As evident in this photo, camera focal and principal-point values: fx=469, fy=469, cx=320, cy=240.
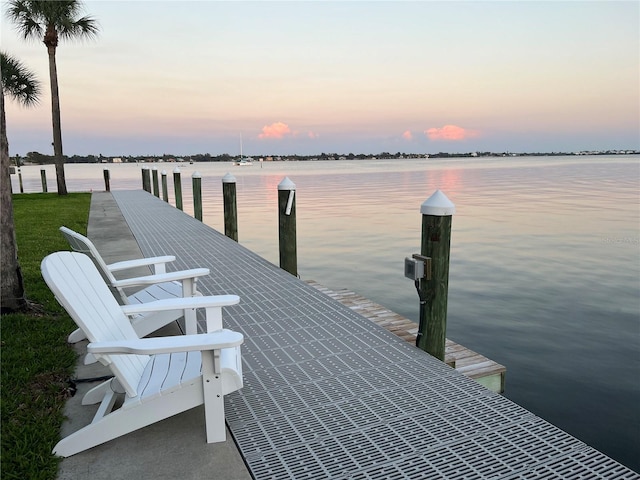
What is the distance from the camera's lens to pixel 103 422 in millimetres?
2525

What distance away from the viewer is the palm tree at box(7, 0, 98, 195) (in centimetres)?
1939

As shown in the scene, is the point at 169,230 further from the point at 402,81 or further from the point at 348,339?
the point at 402,81

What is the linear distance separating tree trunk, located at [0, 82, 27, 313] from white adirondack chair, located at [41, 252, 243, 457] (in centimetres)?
217

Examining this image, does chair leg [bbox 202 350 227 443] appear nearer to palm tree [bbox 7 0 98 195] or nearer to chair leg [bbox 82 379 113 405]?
chair leg [bbox 82 379 113 405]

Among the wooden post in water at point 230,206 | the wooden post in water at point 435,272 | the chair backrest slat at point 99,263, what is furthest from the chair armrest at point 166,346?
the wooden post in water at point 230,206

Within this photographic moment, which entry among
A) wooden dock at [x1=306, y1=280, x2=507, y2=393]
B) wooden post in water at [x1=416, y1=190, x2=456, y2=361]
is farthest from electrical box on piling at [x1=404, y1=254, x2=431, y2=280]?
wooden dock at [x1=306, y1=280, x2=507, y2=393]

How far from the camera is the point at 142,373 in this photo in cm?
285

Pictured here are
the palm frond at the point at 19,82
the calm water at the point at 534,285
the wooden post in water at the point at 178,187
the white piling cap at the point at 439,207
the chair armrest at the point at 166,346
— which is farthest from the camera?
the palm frond at the point at 19,82

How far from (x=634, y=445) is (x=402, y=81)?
28.6m

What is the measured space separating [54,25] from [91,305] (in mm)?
21865

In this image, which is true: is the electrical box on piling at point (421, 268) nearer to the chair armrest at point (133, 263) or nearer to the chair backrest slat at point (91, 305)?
the chair backrest slat at point (91, 305)

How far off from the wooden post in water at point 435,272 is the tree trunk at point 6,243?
12.8ft

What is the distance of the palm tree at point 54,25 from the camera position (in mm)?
19391

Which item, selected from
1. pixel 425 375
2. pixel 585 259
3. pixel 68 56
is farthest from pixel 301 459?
pixel 68 56
